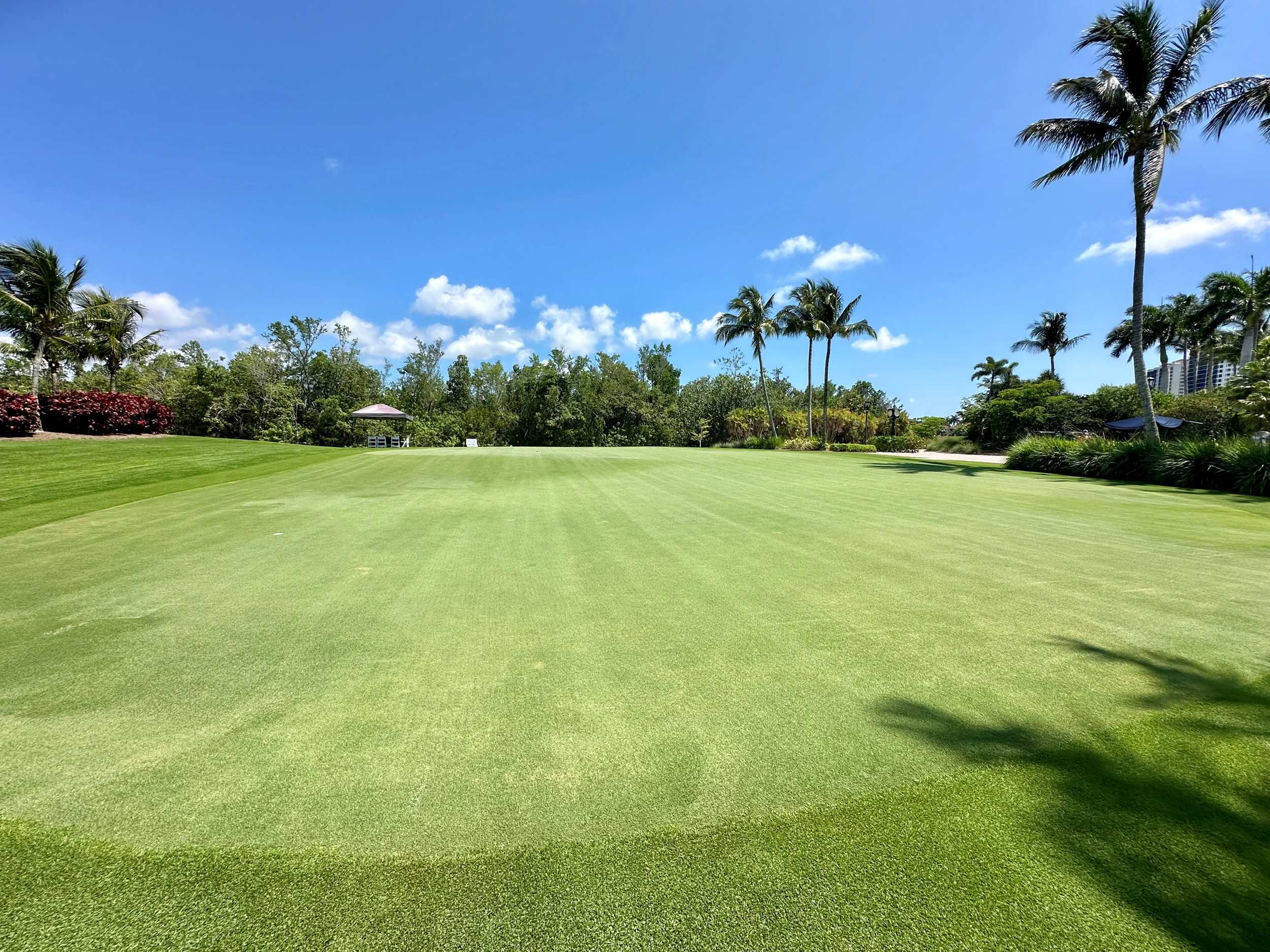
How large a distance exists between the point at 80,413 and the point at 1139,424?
45083mm

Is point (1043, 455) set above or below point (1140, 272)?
below

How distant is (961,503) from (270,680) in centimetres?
1010

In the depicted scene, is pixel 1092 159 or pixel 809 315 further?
pixel 809 315

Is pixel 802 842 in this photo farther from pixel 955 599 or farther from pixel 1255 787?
pixel 955 599

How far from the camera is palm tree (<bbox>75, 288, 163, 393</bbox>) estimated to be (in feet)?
99.5

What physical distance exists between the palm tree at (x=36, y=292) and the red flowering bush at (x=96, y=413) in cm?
260

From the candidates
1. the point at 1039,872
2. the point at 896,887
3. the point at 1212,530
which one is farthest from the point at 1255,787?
the point at 1212,530

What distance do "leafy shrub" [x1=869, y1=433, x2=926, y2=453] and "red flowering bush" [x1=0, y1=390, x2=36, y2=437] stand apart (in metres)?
37.1

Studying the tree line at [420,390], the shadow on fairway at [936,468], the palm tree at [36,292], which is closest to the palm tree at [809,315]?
the tree line at [420,390]

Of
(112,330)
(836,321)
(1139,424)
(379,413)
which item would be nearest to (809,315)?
(836,321)

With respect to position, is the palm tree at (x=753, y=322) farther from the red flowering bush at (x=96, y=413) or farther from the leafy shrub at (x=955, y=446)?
the red flowering bush at (x=96, y=413)

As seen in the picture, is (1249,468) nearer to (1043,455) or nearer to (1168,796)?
(1043,455)

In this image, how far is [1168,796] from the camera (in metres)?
1.97

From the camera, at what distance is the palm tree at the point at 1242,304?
2336 centimetres
